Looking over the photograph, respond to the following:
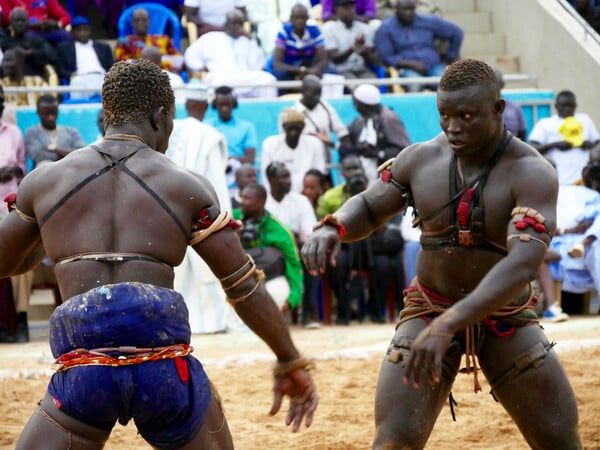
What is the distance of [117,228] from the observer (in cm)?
411

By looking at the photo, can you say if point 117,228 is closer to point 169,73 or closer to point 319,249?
point 319,249

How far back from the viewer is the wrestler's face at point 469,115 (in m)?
A: 4.75

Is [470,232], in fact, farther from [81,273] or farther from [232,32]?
[232,32]

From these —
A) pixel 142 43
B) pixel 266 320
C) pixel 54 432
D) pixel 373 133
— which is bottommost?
pixel 373 133

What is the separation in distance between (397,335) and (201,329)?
6.66m

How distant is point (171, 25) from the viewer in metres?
15.1

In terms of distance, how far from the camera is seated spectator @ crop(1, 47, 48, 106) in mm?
13320

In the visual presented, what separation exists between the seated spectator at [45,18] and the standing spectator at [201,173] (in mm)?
3475

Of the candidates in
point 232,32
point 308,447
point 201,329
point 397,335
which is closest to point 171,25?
point 232,32

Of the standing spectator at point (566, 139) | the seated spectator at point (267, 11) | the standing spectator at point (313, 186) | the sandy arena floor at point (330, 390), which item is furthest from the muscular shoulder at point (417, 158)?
the seated spectator at point (267, 11)

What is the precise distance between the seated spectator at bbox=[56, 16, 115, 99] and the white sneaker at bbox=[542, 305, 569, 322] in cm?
611

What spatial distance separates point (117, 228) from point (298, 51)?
10.7 m

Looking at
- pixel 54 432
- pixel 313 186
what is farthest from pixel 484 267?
pixel 313 186

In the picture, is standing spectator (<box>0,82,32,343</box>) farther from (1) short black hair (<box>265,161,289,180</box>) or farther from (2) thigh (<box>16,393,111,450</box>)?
(2) thigh (<box>16,393,111,450</box>)
